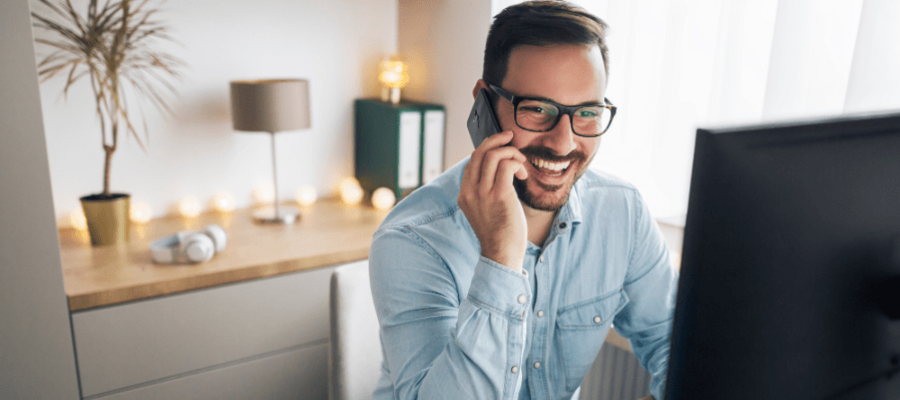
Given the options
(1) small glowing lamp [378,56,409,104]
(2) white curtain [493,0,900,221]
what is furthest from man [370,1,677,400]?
(1) small glowing lamp [378,56,409,104]

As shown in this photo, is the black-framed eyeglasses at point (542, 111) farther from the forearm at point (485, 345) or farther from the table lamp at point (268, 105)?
the table lamp at point (268, 105)

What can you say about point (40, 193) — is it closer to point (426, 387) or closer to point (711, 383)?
point (426, 387)

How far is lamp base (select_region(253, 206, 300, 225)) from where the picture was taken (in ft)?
6.56

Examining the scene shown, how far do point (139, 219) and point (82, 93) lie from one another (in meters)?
0.43

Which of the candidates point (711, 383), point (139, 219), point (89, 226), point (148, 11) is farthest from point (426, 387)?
point (148, 11)

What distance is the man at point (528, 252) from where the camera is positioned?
0.84 metres

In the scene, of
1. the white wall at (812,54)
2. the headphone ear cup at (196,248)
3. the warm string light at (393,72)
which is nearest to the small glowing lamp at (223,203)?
the headphone ear cup at (196,248)

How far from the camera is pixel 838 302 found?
552 millimetres

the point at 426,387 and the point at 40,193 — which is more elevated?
the point at 40,193

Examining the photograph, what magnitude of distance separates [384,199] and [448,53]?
1.94ft

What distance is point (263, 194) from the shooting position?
2.22 m

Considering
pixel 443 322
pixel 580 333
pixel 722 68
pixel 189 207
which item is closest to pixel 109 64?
pixel 189 207

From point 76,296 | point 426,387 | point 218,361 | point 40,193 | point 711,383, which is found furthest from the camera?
point 218,361

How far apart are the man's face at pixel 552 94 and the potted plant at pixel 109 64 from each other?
4.22 feet
